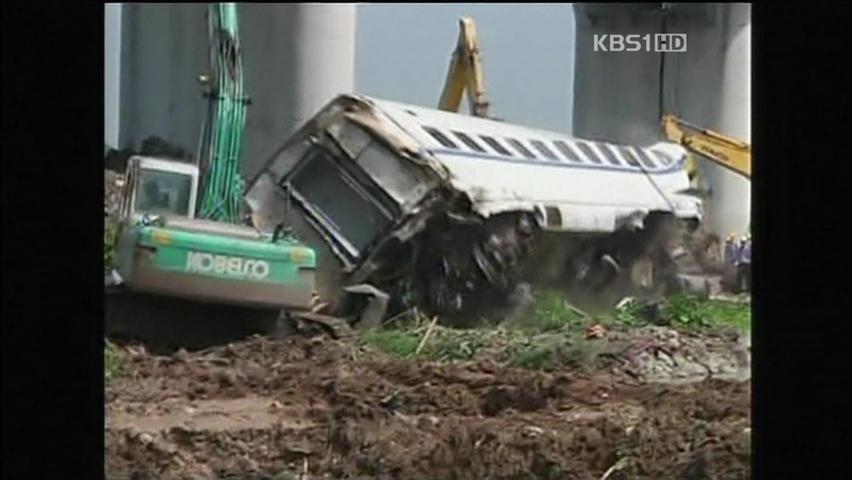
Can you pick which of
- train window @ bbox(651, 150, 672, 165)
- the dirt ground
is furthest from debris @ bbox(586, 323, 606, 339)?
train window @ bbox(651, 150, 672, 165)

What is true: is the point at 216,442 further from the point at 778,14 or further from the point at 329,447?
the point at 778,14

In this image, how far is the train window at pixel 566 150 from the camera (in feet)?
14.0

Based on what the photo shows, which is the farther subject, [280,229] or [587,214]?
[587,214]

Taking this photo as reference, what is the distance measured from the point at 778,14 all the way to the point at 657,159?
282cm

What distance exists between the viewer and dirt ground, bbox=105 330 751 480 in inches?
127

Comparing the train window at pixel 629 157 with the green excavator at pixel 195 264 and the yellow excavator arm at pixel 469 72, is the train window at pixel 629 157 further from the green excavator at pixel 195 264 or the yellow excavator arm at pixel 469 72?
the green excavator at pixel 195 264

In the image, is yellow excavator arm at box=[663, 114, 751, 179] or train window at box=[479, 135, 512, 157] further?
train window at box=[479, 135, 512, 157]

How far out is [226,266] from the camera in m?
4.06

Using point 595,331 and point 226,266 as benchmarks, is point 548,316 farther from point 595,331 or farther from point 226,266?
point 226,266
